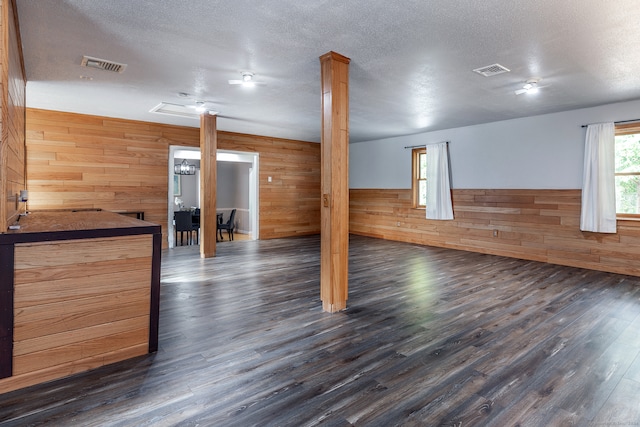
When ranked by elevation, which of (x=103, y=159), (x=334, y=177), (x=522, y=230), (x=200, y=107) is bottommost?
(x=522, y=230)

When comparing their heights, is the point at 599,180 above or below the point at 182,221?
above

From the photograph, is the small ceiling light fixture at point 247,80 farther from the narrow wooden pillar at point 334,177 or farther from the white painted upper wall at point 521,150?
the white painted upper wall at point 521,150

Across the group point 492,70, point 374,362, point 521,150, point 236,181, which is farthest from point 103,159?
point 521,150

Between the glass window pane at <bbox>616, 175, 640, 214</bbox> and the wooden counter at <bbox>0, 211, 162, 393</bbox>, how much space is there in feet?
20.4

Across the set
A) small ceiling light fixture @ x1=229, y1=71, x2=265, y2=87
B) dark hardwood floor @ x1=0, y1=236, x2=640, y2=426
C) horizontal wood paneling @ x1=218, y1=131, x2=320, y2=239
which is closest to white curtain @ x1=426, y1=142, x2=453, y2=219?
dark hardwood floor @ x1=0, y1=236, x2=640, y2=426

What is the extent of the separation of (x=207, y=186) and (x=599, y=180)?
6.14 m

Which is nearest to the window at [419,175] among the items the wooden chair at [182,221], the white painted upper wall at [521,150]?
the white painted upper wall at [521,150]

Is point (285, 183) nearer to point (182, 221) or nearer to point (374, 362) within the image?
point (182, 221)

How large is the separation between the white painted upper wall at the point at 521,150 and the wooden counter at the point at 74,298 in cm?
603

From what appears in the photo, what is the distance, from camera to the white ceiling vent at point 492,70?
3615mm

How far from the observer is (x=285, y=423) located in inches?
67.1

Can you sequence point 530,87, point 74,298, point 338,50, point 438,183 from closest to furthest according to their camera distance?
point 74,298 < point 338,50 < point 530,87 < point 438,183

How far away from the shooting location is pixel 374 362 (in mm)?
2342

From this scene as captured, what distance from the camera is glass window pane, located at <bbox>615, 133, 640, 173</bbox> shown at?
4965 mm
